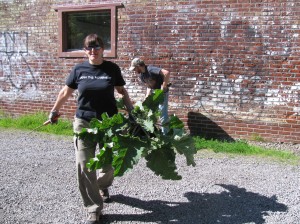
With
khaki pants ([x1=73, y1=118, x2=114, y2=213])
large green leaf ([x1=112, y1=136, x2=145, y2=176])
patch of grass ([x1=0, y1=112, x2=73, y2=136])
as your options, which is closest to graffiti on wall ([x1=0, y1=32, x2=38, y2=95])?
patch of grass ([x1=0, y1=112, x2=73, y2=136])

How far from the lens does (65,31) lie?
831cm

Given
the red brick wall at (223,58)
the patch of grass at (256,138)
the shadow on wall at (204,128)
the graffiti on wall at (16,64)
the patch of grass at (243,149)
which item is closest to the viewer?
the patch of grass at (243,149)

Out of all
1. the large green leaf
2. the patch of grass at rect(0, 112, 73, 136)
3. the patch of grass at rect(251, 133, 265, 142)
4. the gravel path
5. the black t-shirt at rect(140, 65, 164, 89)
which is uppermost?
the black t-shirt at rect(140, 65, 164, 89)

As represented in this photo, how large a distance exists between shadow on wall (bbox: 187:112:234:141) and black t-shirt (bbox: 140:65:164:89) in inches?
40.0

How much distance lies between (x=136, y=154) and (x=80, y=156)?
0.61m

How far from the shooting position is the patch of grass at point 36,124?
8.05 metres

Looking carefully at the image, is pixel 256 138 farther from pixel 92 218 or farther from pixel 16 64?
pixel 16 64

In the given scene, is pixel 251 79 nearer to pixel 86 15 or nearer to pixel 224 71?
pixel 224 71

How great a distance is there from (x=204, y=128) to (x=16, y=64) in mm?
4753

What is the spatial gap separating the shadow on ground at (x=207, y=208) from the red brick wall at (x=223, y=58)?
7.85 ft

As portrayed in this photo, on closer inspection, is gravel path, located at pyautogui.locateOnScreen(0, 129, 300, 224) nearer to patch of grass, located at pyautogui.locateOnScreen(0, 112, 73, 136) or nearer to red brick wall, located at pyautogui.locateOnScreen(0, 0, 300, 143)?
red brick wall, located at pyautogui.locateOnScreen(0, 0, 300, 143)

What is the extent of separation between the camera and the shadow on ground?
12.9 feet

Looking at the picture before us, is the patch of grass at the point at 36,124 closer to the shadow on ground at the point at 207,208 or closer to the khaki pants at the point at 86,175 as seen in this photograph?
the shadow on ground at the point at 207,208

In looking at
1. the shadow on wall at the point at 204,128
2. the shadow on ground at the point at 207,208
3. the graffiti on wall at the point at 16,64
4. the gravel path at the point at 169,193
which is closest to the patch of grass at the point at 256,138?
the shadow on wall at the point at 204,128
